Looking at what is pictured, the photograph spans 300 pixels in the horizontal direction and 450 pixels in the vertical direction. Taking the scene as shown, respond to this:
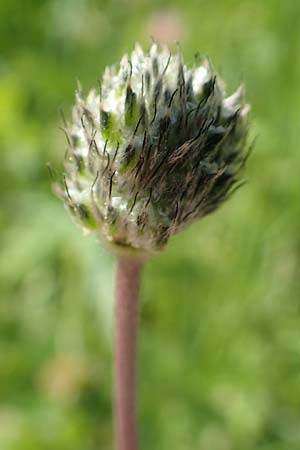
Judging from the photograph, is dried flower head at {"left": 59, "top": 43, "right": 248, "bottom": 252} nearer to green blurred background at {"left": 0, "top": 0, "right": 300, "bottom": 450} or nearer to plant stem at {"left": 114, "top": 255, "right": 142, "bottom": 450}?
plant stem at {"left": 114, "top": 255, "right": 142, "bottom": 450}

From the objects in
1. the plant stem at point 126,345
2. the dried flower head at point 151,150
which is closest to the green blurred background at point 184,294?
the plant stem at point 126,345

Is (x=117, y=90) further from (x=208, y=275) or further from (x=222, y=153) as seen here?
(x=208, y=275)

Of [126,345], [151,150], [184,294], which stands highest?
[184,294]

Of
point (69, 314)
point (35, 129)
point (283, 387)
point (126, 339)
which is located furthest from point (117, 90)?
point (35, 129)

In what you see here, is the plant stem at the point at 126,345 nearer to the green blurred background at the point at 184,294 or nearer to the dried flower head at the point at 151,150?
the dried flower head at the point at 151,150

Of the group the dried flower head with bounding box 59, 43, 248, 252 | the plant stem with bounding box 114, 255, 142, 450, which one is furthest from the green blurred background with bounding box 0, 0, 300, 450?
the dried flower head with bounding box 59, 43, 248, 252

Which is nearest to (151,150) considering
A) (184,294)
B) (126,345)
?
(126,345)

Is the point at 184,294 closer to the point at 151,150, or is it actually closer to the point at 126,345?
the point at 126,345
